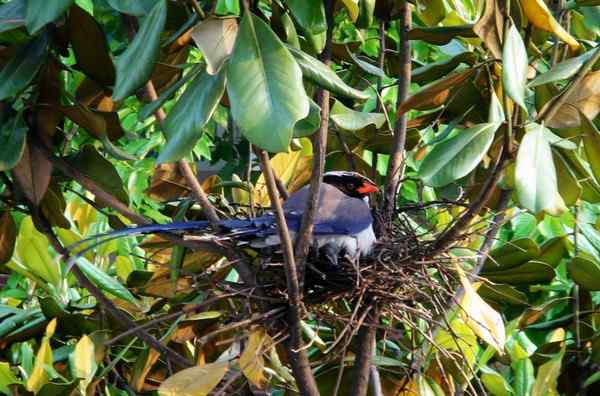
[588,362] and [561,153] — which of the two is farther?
[588,362]

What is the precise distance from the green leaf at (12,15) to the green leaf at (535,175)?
0.74 m

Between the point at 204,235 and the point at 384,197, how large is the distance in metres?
0.51

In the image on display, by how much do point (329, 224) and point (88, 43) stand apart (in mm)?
633

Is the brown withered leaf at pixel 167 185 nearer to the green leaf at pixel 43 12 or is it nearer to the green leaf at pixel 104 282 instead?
the green leaf at pixel 104 282

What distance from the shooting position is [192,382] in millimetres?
1658

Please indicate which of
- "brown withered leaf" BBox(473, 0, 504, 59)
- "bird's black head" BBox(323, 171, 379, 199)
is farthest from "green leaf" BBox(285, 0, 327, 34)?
"bird's black head" BBox(323, 171, 379, 199)

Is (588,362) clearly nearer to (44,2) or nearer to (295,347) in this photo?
(295,347)

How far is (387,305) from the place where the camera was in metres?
1.79

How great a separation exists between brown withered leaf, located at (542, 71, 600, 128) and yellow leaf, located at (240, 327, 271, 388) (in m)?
0.56

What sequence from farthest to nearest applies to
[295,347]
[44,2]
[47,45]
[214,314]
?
[214,314], [47,45], [295,347], [44,2]

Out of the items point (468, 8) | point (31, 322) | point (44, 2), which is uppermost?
point (44, 2)

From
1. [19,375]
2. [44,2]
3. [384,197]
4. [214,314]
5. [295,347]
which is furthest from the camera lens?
[19,375]

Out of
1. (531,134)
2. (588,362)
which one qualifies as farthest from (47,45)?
(588,362)

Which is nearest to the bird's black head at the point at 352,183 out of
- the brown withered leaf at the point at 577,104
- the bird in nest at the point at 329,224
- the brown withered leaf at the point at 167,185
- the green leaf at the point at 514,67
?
the bird in nest at the point at 329,224
